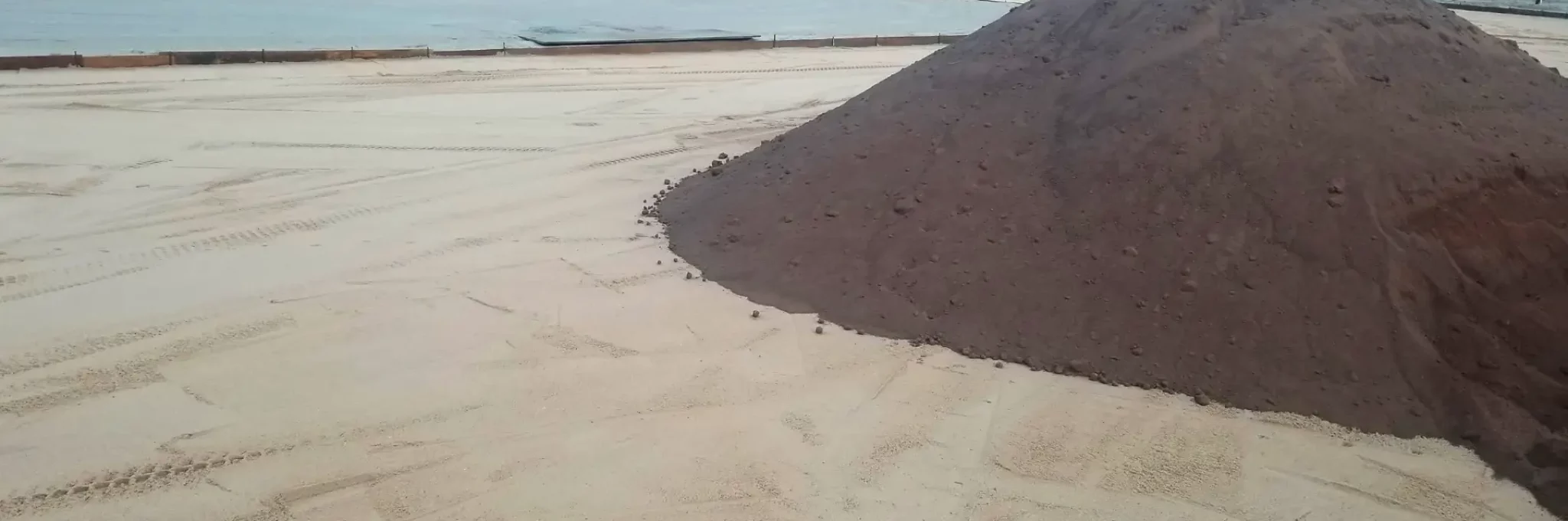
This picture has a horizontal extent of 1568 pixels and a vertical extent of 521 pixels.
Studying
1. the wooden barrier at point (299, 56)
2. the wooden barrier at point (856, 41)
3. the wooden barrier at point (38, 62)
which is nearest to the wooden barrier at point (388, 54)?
the wooden barrier at point (299, 56)

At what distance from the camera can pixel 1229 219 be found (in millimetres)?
3830

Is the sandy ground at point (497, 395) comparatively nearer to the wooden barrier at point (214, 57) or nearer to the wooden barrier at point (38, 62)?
the wooden barrier at point (38, 62)

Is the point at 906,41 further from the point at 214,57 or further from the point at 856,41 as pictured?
the point at 214,57

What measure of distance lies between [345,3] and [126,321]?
9.22 metres

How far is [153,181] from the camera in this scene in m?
5.53

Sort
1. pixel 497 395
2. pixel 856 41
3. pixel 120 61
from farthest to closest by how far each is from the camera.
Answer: pixel 856 41 → pixel 120 61 → pixel 497 395

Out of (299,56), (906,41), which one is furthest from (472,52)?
(906,41)

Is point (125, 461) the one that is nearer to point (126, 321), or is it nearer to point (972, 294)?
point (126, 321)

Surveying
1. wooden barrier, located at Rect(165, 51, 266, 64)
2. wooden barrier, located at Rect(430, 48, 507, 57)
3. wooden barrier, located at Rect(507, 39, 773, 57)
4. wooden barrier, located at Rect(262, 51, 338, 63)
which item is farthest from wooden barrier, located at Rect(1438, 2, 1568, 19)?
wooden barrier, located at Rect(165, 51, 266, 64)

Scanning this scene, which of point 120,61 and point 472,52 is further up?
point 472,52

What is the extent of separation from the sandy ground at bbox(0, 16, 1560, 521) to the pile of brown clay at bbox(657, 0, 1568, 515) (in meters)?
0.20

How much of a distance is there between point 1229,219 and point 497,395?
9.14 feet

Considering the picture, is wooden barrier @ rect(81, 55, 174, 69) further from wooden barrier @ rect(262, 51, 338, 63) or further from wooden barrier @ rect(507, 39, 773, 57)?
wooden barrier @ rect(507, 39, 773, 57)

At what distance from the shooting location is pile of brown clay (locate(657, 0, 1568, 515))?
339cm
